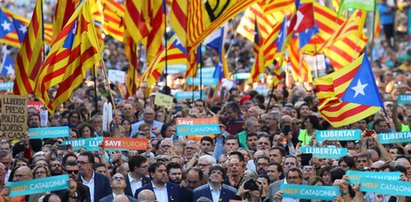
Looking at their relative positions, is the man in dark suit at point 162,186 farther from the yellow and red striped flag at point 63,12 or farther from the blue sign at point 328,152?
the yellow and red striped flag at point 63,12

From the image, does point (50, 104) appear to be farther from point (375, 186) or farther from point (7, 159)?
point (375, 186)

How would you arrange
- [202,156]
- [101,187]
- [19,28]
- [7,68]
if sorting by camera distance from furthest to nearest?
[7,68], [19,28], [202,156], [101,187]

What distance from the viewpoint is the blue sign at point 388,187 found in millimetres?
14383

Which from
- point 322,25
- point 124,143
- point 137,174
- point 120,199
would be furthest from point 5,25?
point 120,199

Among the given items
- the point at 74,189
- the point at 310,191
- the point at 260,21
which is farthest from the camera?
the point at 260,21

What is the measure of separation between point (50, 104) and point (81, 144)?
151 centimetres

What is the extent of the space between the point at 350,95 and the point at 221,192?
3.23m

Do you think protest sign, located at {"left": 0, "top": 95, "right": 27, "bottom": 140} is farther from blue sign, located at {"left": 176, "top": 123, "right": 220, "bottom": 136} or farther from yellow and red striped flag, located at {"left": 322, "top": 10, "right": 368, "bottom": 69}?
yellow and red striped flag, located at {"left": 322, "top": 10, "right": 368, "bottom": 69}

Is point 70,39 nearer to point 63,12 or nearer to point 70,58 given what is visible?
point 70,58

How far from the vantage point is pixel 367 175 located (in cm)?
1507

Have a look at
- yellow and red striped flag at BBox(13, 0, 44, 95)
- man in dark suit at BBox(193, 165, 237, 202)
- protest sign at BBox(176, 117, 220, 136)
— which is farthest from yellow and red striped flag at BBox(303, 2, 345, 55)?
man in dark suit at BBox(193, 165, 237, 202)

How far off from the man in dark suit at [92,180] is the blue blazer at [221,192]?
99cm

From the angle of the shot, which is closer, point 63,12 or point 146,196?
point 146,196

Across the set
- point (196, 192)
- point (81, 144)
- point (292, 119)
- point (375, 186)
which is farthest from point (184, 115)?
point (375, 186)
